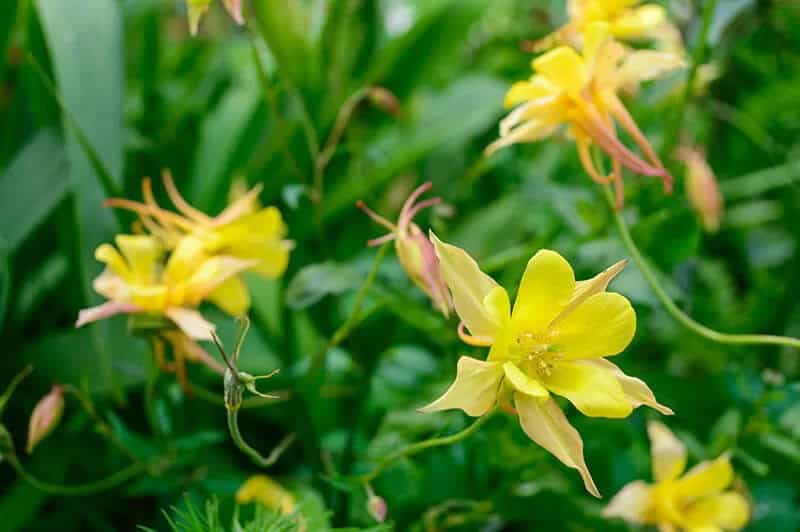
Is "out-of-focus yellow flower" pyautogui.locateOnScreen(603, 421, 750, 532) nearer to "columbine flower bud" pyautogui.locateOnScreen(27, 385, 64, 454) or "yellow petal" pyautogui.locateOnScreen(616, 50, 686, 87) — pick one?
"yellow petal" pyautogui.locateOnScreen(616, 50, 686, 87)

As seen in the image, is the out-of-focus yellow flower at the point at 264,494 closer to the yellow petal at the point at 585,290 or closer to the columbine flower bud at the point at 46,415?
the columbine flower bud at the point at 46,415

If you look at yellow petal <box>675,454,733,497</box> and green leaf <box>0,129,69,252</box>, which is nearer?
yellow petal <box>675,454,733,497</box>

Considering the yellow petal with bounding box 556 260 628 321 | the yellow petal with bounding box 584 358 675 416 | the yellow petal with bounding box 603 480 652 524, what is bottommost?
the yellow petal with bounding box 603 480 652 524

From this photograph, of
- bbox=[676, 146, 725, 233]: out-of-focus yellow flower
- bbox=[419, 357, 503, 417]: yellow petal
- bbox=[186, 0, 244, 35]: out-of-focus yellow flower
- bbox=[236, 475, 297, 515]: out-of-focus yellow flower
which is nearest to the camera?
bbox=[419, 357, 503, 417]: yellow petal

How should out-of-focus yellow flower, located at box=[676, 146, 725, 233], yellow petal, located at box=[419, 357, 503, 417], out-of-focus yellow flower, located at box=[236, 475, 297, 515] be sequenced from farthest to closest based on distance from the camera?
out-of-focus yellow flower, located at box=[676, 146, 725, 233]
out-of-focus yellow flower, located at box=[236, 475, 297, 515]
yellow petal, located at box=[419, 357, 503, 417]

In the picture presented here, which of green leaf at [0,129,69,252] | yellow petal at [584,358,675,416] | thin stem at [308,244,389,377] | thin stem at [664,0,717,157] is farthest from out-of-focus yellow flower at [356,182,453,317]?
green leaf at [0,129,69,252]

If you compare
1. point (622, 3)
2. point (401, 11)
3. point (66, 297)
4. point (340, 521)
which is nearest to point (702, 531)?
point (340, 521)

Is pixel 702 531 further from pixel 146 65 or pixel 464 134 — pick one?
pixel 146 65
